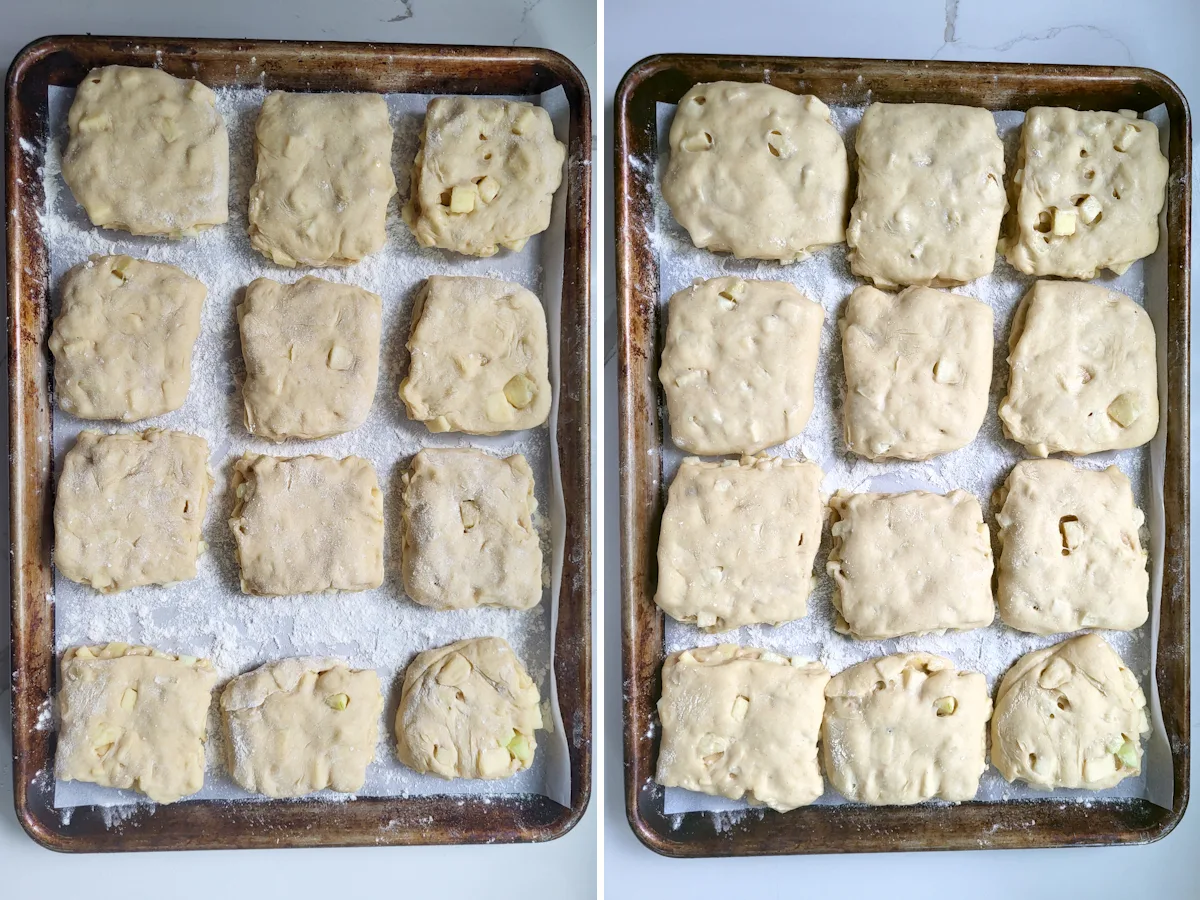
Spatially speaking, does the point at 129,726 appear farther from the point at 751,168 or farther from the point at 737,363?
the point at 751,168

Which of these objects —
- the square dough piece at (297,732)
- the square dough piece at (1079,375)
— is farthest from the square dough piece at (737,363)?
the square dough piece at (297,732)

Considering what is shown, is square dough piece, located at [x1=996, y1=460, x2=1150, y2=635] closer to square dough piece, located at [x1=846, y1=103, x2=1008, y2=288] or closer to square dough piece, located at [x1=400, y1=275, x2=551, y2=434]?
square dough piece, located at [x1=846, y1=103, x2=1008, y2=288]

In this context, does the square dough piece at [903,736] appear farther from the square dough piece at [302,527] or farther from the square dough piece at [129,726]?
the square dough piece at [129,726]

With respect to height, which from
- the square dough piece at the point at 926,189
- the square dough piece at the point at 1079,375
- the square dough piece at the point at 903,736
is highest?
the square dough piece at the point at 926,189

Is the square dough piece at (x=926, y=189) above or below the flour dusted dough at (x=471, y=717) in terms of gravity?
above

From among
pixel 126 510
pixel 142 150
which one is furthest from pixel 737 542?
pixel 142 150

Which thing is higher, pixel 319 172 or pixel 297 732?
pixel 319 172

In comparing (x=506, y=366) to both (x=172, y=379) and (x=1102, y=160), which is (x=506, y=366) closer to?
(x=172, y=379)
